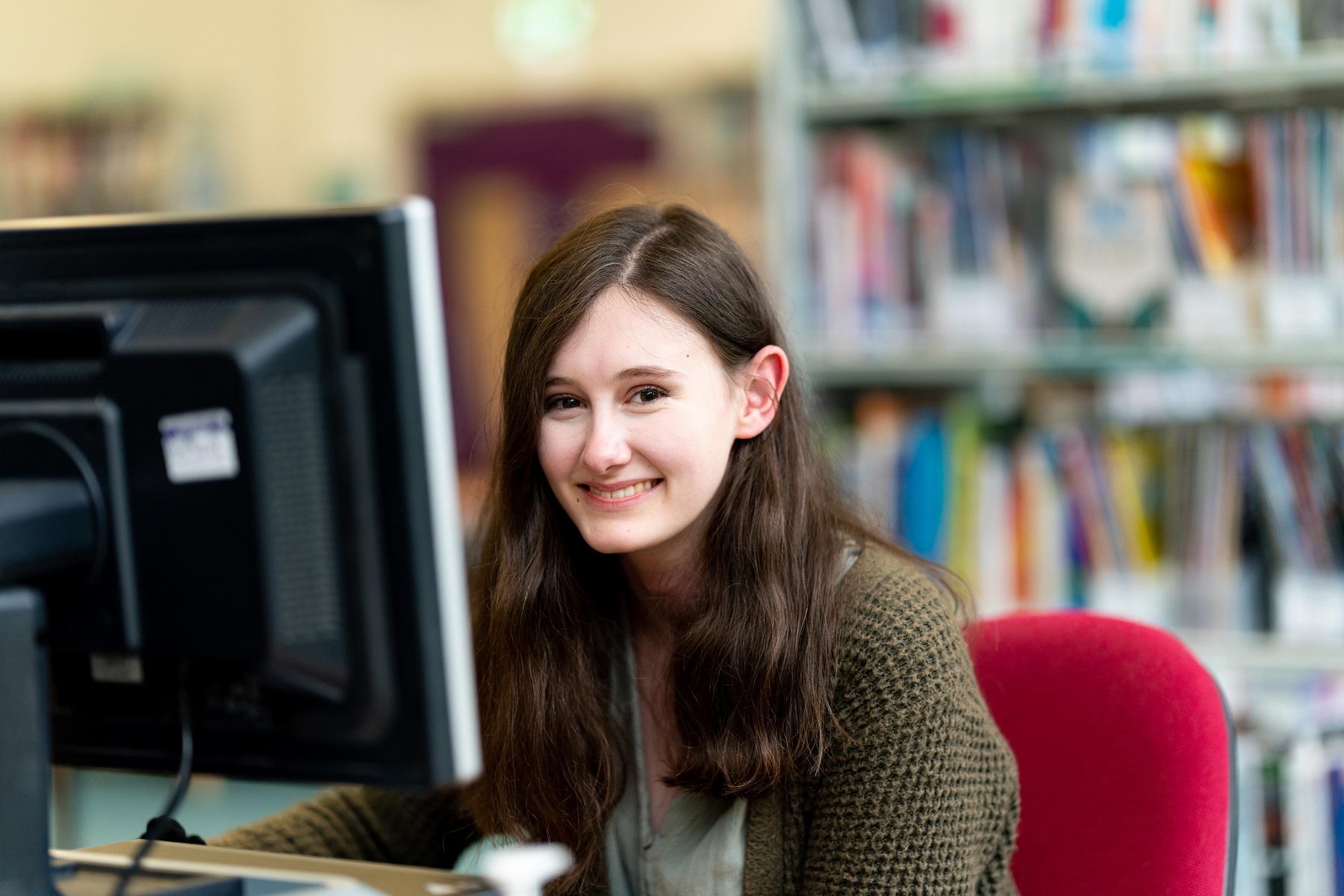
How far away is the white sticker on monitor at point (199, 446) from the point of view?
0.74 meters

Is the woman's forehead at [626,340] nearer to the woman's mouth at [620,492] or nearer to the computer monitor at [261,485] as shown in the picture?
the woman's mouth at [620,492]

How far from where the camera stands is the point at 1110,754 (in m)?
1.14

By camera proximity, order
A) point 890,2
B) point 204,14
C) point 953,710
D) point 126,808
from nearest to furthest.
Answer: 1. point 953,710
2. point 890,2
3. point 126,808
4. point 204,14

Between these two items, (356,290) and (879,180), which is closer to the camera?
(356,290)

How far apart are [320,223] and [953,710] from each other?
629 mm

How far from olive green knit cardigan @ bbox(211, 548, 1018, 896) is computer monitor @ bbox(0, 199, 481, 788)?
0.40m

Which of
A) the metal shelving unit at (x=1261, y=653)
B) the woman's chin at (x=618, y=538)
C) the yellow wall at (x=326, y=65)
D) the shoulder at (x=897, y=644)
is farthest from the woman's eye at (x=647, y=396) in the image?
the yellow wall at (x=326, y=65)

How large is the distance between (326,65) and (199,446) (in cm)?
474

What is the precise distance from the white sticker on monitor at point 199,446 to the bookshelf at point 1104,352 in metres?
1.30

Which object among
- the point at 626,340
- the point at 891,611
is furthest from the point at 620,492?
the point at 891,611

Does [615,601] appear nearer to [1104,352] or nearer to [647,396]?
[647,396]

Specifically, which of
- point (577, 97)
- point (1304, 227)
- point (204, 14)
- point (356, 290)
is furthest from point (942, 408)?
point (204, 14)

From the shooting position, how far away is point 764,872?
43.4 inches

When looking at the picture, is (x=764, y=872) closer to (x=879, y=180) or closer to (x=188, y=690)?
(x=188, y=690)
